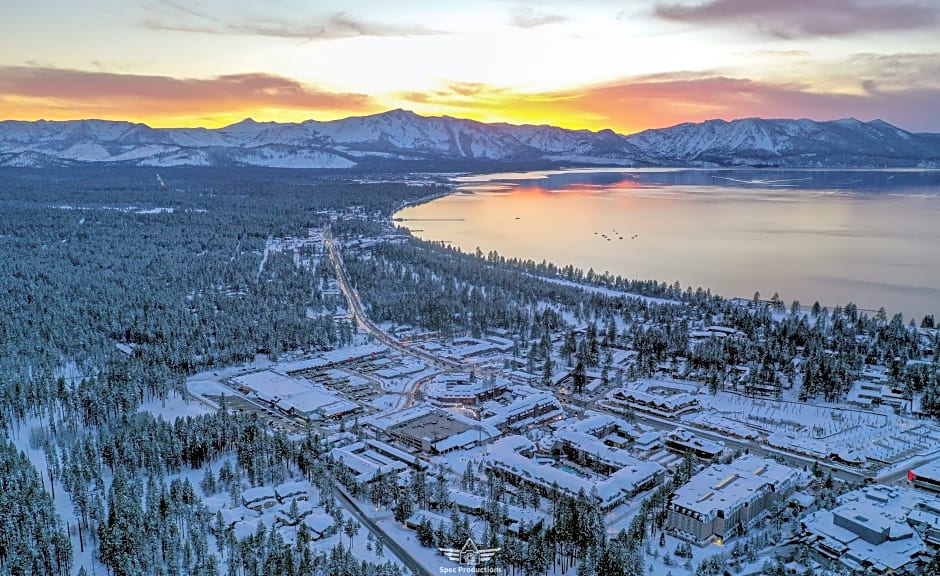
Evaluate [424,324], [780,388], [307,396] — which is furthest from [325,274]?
[780,388]

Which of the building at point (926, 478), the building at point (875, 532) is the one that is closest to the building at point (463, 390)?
the building at point (875, 532)

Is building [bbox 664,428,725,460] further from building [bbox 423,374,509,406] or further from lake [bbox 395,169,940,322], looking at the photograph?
lake [bbox 395,169,940,322]

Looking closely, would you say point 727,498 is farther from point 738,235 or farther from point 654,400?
point 738,235

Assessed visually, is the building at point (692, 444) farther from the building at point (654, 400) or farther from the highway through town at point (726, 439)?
the building at point (654, 400)

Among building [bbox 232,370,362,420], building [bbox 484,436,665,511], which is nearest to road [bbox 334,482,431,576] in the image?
building [bbox 484,436,665,511]

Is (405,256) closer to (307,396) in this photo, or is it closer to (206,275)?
(206,275)
